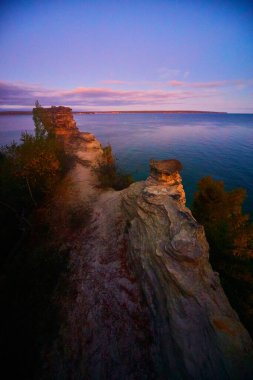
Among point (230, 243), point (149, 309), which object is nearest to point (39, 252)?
point (149, 309)

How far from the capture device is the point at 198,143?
81.0m

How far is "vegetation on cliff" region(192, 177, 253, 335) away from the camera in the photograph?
12.5 metres

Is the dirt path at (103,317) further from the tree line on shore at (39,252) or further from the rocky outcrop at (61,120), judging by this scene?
the rocky outcrop at (61,120)

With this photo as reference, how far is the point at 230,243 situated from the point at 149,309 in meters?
9.40

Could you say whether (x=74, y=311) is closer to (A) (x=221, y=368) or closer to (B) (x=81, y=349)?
(B) (x=81, y=349)

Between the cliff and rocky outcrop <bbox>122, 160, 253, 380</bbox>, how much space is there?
32mm

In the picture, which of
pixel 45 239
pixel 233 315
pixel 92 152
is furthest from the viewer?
pixel 92 152

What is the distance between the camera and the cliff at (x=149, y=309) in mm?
7059

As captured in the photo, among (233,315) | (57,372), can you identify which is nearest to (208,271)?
(233,315)

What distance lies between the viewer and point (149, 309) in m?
10.6

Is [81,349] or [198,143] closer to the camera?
[81,349]

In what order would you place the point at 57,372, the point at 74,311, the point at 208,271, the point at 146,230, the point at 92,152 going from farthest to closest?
the point at 92,152, the point at 146,230, the point at 74,311, the point at 208,271, the point at 57,372

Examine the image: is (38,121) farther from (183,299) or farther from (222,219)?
(183,299)

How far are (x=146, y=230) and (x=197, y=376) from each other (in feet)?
24.3
